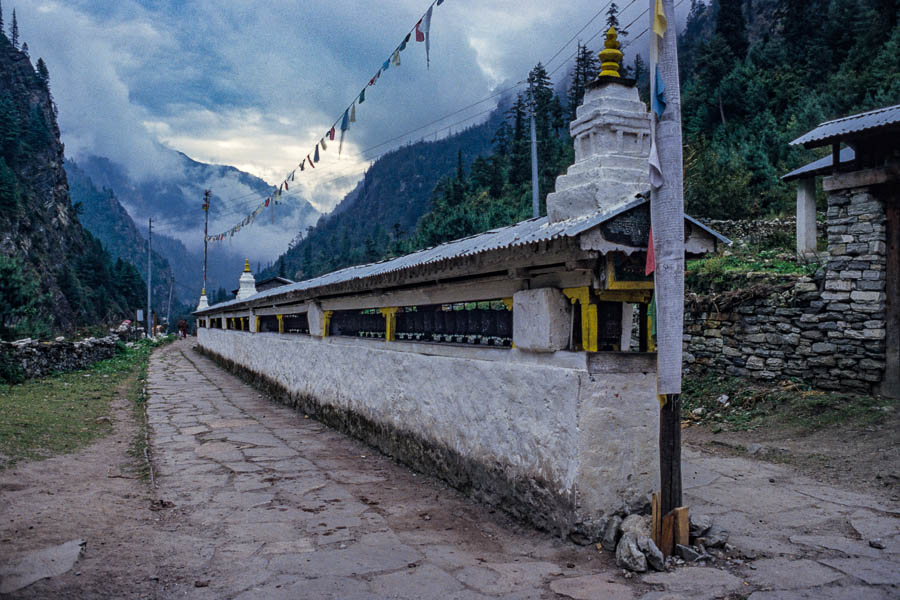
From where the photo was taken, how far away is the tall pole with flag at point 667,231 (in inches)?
137

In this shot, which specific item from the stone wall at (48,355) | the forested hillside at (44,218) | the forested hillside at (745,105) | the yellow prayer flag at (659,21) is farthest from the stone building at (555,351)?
the forested hillside at (44,218)

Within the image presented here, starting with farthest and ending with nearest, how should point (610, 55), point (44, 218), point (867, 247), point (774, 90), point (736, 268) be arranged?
1. point (44, 218)
2. point (774, 90)
3. point (736, 268)
4. point (867, 247)
5. point (610, 55)

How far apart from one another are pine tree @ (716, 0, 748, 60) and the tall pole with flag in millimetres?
51810

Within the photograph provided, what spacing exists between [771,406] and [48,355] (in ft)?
51.0

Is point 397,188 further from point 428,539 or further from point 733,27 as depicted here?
point 428,539

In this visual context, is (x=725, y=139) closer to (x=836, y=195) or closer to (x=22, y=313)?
(x=836, y=195)

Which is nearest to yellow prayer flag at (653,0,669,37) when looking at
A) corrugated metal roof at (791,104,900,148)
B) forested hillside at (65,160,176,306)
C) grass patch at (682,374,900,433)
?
corrugated metal roof at (791,104,900,148)

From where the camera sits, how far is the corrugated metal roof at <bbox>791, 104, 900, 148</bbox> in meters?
7.47

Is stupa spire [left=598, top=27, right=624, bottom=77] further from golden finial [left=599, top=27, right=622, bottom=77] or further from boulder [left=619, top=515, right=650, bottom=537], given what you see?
boulder [left=619, top=515, right=650, bottom=537]

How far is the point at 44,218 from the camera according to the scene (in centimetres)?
4888

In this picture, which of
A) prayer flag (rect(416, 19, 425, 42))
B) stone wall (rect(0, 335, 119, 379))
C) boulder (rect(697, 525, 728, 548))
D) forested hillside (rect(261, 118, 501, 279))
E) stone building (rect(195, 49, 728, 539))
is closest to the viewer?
boulder (rect(697, 525, 728, 548))

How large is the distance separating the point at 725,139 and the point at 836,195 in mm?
32467

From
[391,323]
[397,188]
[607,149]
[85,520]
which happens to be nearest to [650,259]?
[607,149]

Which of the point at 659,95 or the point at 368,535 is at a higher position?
the point at 659,95
